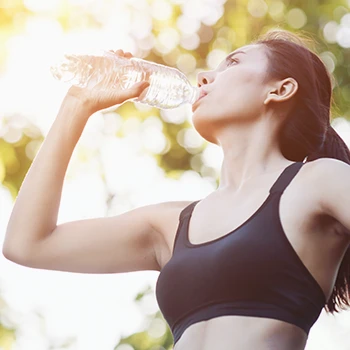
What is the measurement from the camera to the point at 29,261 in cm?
196

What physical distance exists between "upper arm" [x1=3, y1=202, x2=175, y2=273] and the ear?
0.38 m

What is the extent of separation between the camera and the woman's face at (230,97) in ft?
6.34

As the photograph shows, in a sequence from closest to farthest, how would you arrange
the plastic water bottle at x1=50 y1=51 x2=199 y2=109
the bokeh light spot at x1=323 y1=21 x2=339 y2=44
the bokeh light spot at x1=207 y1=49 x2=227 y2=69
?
the plastic water bottle at x1=50 y1=51 x2=199 y2=109
the bokeh light spot at x1=323 y1=21 x2=339 y2=44
the bokeh light spot at x1=207 y1=49 x2=227 y2=69

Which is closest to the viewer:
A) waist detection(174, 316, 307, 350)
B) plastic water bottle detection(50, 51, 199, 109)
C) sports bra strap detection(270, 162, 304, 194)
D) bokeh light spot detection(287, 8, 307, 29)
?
waist detection(174, 316, 307, 350)

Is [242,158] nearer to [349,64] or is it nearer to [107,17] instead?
[349,64]

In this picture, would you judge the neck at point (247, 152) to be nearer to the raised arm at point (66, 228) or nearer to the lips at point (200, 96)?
the lips at point (200, 96)

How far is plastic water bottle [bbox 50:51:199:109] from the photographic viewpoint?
2.36m

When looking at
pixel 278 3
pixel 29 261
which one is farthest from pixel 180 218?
pixel 278 3

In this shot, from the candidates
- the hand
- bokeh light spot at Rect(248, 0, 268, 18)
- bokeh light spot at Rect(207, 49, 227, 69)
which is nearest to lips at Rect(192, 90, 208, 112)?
the hand

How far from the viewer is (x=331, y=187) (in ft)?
5.25

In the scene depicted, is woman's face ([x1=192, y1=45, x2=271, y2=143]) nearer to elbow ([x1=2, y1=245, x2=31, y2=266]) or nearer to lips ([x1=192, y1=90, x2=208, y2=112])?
lips ([x1=192, y1=90, x2=208, y2=112])

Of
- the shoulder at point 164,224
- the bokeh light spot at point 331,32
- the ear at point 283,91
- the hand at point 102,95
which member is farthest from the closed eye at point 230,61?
the bokeh light spot at point 331,32

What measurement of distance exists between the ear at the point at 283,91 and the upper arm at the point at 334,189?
13.5 inches

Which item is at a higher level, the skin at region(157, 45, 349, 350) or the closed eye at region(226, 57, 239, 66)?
the closed eye at region(226, 57, 239, 66)
